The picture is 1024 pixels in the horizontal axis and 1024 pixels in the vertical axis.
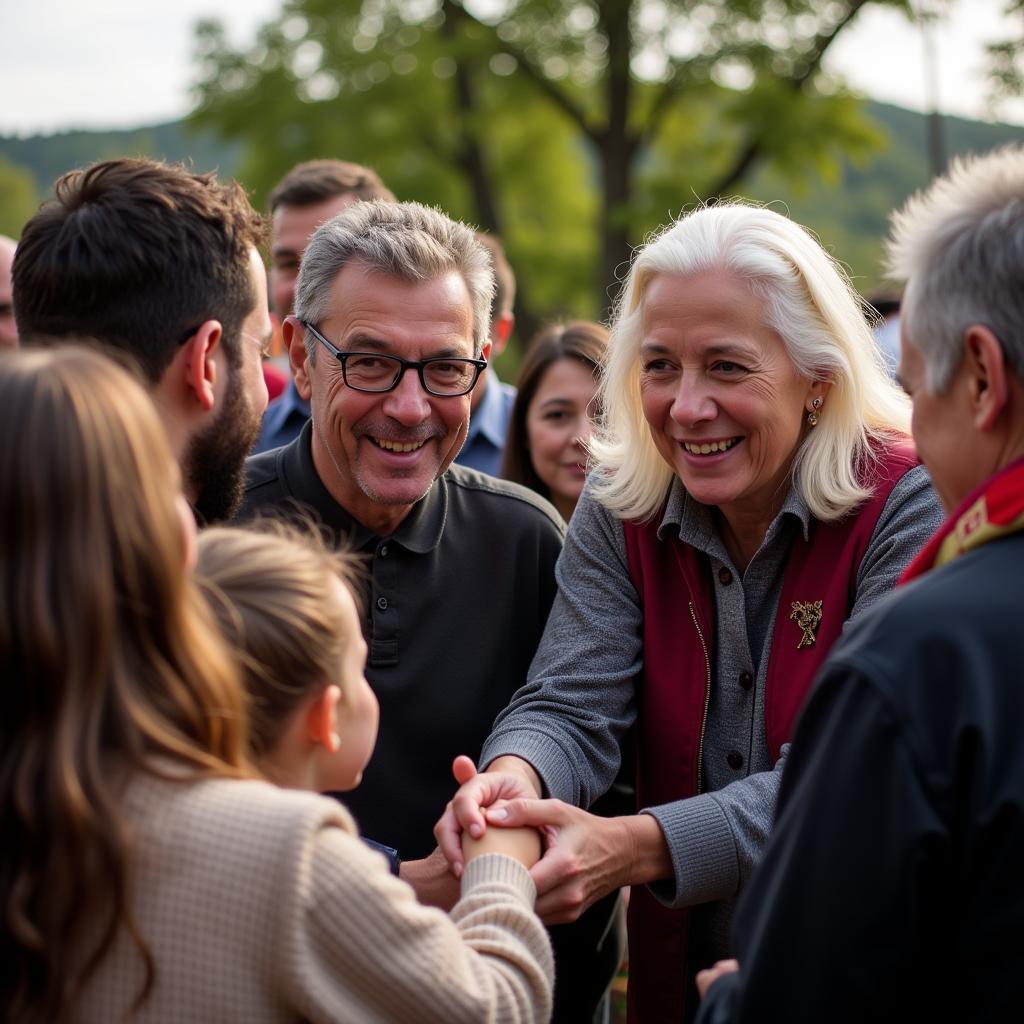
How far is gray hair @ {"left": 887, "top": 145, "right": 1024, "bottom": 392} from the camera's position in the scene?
6.01ft

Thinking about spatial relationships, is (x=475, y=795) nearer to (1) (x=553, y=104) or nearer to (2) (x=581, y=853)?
(2) (x=581, y=853)

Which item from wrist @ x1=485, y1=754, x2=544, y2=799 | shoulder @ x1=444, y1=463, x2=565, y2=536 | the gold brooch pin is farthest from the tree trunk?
wrist @ x1=485, y1=754, x2=544, y2=799

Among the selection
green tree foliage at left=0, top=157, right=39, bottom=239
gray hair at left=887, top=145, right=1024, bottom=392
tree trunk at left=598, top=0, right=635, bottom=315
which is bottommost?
green tree foliage at left=0, top=157, right=39, bottom=239

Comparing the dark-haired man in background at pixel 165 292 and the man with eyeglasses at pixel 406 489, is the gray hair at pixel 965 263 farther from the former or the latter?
the man with eyeglasses at pixel 406 489

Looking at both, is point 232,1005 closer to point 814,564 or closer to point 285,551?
point 285,551

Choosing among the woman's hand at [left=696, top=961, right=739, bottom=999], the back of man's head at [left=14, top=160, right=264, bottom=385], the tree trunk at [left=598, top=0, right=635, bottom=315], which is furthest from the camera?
the tree trunk at [left=598, top=0, right=635, bottom=315]

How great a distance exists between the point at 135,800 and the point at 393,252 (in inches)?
73.7

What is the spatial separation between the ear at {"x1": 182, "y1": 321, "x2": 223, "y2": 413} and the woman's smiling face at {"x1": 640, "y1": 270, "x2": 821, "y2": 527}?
1116mm

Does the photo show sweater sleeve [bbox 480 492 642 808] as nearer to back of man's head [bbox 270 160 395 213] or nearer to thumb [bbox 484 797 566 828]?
thumb [bbox 484 797 566 828]

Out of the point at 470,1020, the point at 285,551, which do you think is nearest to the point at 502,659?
the point at 285,551

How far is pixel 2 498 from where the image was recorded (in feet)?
5.31

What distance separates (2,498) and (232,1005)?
2.40ft

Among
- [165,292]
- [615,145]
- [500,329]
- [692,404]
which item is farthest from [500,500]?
[615,145]

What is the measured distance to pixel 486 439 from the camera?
5.65 meters
